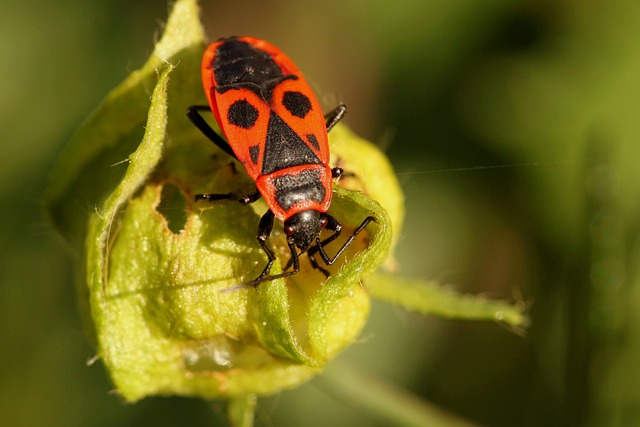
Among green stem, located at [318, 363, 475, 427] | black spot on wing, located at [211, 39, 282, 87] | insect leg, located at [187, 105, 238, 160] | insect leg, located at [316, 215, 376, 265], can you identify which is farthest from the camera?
green stem, located at [318, 363, 475, 427]

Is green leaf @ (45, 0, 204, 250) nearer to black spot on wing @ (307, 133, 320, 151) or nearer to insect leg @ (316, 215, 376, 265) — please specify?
black spot on wing @ (307, 133, 320, 151)

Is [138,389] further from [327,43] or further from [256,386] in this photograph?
[327,43]

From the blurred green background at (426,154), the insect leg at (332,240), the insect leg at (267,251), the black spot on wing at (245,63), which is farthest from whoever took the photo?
the blurred green background at (426,154)

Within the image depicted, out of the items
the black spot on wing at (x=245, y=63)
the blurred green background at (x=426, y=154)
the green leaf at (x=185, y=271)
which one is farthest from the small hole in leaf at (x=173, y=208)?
the blurred green background at (x=426, y=154)

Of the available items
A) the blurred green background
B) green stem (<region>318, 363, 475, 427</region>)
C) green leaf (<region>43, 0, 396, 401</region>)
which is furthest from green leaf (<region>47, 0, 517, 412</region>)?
the blurred green background

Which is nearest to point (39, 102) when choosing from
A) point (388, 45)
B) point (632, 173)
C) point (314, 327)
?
point (388, 45)

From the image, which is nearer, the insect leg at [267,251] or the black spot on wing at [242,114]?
the insect leg at [267,251]

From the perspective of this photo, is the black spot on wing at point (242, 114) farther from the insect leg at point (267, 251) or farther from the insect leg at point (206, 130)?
the insect leg at point (267, 251)

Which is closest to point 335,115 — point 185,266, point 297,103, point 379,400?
point 297,103
